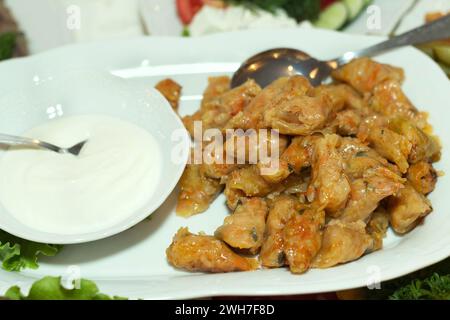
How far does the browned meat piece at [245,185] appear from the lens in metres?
3.30

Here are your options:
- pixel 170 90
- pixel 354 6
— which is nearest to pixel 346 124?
pixel 170 90

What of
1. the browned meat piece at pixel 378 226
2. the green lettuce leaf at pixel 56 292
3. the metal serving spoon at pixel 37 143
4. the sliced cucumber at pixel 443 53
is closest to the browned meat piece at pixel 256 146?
the browned meat piece at pixel 378 226

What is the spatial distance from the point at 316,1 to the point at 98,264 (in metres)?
3.79

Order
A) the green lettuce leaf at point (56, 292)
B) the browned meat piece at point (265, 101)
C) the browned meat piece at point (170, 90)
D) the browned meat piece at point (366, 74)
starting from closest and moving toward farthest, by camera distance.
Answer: the green lettuce leaf at point (56, 292) < the browned meat piece at point (265, 101) < the browned meat piece at point (366, 74) < the browned meat piece at point (170, 90)

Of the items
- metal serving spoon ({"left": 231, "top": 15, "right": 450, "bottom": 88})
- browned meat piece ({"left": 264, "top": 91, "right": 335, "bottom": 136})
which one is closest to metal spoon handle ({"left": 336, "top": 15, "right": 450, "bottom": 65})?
metal serving spoon ({"left": 231, "top": 15, "right": 450, "bottom": 88})

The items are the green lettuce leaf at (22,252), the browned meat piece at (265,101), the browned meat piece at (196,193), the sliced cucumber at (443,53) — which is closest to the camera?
Answer: the green lettuce leaf at (22,252)

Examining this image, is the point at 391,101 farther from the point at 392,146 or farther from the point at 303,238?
the point at 303,238

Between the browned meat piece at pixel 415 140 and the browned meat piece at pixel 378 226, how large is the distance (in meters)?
0.36

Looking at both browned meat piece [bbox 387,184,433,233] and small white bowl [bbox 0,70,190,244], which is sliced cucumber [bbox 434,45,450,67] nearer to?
browned meat piece [bbox 387,184,433,233]

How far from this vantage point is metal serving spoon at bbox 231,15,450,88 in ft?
13.6

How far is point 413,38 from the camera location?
4219 mm

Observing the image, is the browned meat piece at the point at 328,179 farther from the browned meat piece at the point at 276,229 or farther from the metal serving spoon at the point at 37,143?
the metal serving spoon at the point at 37,143

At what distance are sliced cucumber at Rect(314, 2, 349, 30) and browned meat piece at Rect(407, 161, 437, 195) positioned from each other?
2714 millimetres

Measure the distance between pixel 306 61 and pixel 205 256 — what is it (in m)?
1.84
